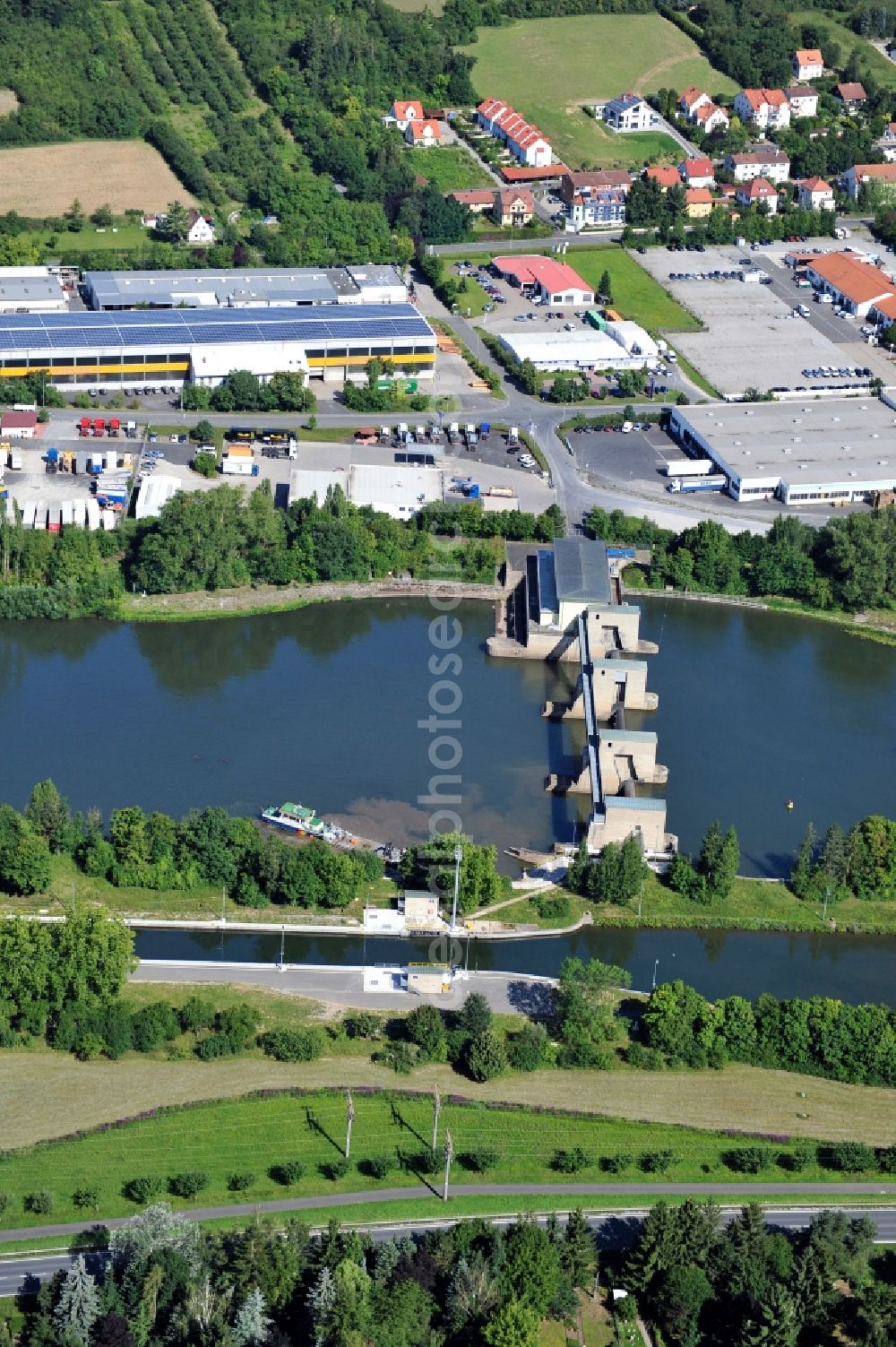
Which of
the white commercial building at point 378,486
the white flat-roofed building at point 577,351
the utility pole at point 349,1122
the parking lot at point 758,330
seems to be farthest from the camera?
the parking lot at point 758,330

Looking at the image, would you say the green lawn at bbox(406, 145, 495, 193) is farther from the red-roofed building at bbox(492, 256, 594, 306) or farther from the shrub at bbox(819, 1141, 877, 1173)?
the shrub at bbox(819, 1141, 877, 1173)

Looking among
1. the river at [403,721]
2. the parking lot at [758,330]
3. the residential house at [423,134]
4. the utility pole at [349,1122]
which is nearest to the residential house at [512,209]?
the parking lot at [758,330]

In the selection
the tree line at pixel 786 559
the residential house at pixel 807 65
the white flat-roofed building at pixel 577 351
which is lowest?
the tree line at pixel 786 559

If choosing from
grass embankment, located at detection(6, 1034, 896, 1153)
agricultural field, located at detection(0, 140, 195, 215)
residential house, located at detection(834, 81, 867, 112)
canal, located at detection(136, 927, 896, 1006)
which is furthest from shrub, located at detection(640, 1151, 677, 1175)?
residential house, located at detection(834, 81, 867, 112)

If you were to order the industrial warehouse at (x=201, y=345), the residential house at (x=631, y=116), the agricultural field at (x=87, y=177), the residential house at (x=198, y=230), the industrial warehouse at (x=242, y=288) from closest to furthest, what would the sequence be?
the industrial warehouse at (x=201, y=345), the industrial warehouse at (x=242, y=288), the residential house at (x=198, y=230), the agricultural field at (x=87, y=177), the residential house at (x=631, y=116)

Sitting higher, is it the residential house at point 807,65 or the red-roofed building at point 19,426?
the residential house at point 807,65

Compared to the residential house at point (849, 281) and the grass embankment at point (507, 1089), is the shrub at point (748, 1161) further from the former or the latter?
the residential house at point (849, 281)
